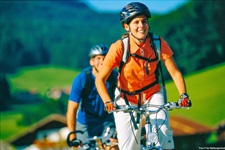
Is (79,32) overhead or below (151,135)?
overhead

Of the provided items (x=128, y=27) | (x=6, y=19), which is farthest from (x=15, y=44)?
(x=128, y=27)

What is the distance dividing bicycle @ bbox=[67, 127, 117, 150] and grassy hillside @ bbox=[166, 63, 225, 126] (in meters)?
13.0

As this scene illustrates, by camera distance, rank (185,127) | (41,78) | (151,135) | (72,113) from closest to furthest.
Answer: (151,135)
(72,113)
(185,127)
(41,78)

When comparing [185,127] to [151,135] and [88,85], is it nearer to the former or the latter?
[88,85]

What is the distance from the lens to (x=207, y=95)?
75.0ft

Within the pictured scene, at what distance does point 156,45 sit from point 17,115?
20610mm

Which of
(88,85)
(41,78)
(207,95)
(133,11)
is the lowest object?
(88,85)

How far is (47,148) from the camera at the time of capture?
1109 inches

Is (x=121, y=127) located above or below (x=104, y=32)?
below

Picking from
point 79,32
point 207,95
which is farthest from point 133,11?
point 79,32

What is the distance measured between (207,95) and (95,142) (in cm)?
1433

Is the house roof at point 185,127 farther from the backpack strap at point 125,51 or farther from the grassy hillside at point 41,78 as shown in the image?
the backpack strap at point 125,51

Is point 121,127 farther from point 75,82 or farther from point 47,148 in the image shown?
point 47,148

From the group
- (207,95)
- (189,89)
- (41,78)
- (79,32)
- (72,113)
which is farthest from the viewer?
(79,32)
